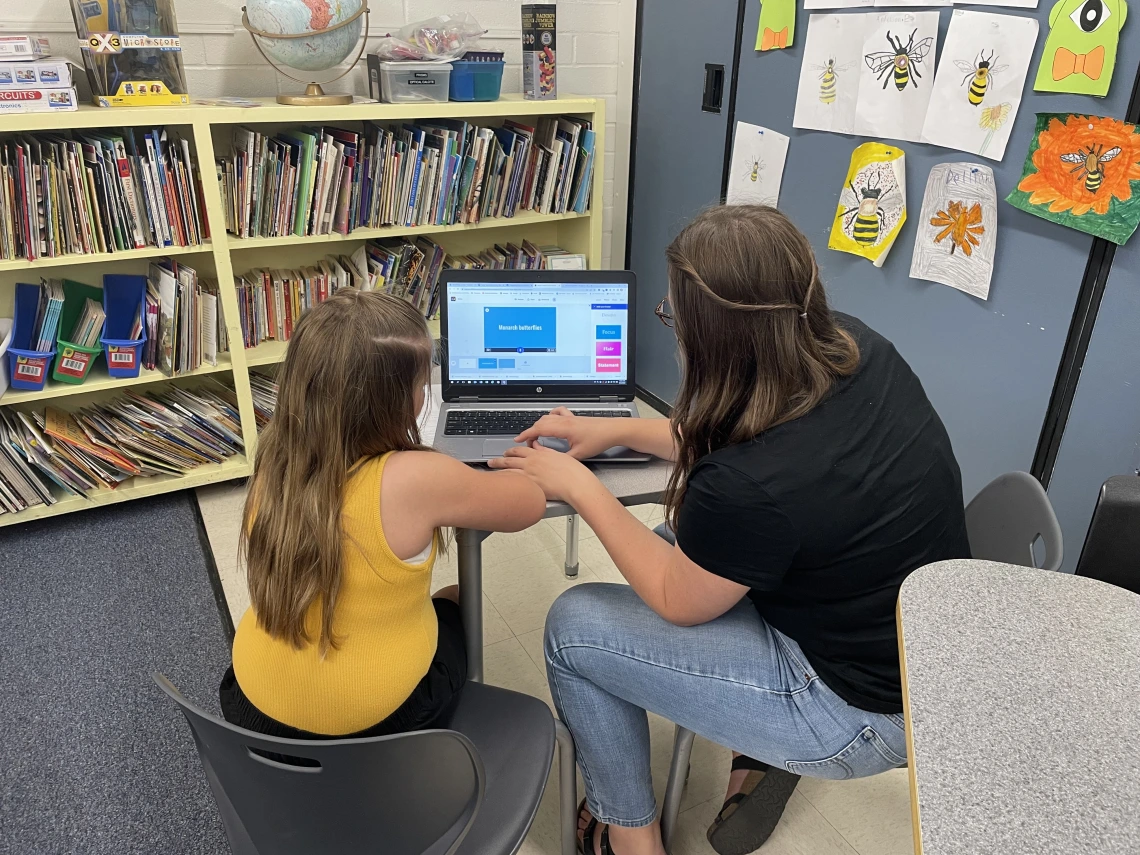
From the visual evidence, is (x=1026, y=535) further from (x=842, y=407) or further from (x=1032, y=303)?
(x=1032, y=303)

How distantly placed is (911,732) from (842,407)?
475 mm

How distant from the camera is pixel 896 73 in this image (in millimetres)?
1978

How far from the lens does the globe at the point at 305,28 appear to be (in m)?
2.17

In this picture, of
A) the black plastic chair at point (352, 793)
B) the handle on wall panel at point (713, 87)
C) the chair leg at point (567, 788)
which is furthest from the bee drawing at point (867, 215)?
the black plastic chair at point (352, 793)

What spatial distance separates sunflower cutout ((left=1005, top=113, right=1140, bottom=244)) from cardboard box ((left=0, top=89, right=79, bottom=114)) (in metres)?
2.20

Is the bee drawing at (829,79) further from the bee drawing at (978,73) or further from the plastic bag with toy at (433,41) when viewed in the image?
the plastic bag with toy at (433,41)

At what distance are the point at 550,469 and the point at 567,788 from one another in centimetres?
51

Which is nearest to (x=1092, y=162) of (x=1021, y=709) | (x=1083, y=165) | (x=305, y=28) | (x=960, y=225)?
(x=1083, y=165)

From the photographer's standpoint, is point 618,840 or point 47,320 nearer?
point 618,840

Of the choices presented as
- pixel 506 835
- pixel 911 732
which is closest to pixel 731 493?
pixel 911 732

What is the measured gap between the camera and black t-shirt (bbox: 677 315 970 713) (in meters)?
0.98

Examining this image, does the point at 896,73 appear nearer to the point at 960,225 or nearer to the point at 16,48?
the point at 960,225

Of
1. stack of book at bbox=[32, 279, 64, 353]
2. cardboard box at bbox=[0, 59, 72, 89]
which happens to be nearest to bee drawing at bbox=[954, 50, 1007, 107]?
cardboard box at bbox=[0, 59, 72, 89]

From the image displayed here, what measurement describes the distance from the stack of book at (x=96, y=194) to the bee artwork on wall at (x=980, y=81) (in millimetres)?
1895
